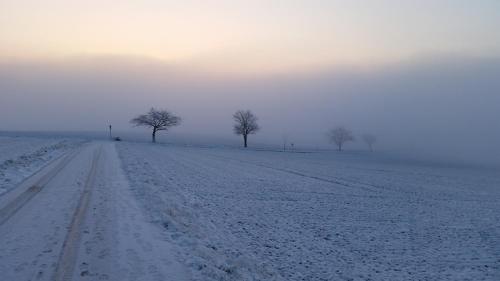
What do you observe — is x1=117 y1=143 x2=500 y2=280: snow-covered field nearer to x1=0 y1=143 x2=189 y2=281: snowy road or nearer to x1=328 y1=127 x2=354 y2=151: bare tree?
x1=0 y1=143 x2=189 y2=281: snowy road

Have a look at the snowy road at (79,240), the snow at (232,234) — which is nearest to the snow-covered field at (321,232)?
the snow at (232,234)

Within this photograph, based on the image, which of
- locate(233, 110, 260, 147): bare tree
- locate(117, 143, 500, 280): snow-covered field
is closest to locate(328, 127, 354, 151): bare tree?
locate(233, 110, 260, 147): bare tree

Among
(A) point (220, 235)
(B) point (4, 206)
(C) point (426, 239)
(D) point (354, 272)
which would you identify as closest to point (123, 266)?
(A) point (220, 235)

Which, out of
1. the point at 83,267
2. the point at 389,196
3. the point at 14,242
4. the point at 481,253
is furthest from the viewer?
the point at 389,196

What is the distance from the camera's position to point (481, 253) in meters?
12.4

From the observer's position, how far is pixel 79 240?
10.2 m

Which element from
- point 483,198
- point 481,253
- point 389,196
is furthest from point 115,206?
point 483,198

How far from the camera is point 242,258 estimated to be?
33.0 ft

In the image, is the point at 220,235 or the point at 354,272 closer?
the point at 354,272

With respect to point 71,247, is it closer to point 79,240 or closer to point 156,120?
point 79,240

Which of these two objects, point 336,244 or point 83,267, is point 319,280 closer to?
point 336,244

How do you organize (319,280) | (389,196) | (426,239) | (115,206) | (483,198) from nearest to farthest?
(319,280) → (426,239) → (115,206) → (389,196) → (483,198)

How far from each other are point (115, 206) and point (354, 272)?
9153 millimetres

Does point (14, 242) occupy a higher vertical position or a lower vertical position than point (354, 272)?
higher
